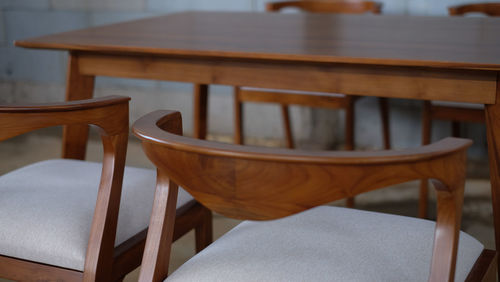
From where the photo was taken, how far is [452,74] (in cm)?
137

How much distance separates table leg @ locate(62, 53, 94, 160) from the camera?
1.74 metres

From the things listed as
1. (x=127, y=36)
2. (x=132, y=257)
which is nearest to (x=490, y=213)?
(x=127, y=36)

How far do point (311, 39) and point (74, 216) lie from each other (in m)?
0.84

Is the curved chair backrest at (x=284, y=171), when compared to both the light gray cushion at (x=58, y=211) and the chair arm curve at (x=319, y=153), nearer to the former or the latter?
the chair arm curve at (x=319, y=153)

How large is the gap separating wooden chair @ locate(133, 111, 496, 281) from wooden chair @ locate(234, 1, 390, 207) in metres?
1.21

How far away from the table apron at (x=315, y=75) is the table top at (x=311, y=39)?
30 mm

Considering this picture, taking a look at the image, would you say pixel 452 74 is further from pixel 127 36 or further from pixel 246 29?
pixel 127 36

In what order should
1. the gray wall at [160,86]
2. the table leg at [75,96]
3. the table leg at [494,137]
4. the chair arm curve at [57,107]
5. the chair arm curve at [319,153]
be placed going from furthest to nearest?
1. the gray wall at [160,86]
2. the table leg at [75,96]
3. the table leg at [494,137]
4. the chair arm curve at [57,107]
5. the chair arm curve at [319,153]

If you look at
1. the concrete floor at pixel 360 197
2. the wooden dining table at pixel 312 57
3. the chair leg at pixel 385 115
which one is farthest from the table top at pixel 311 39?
the concrete floor at pixel 360 197

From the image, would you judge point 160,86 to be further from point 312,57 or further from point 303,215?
point 303,215

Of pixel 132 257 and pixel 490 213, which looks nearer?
pixel 132 257

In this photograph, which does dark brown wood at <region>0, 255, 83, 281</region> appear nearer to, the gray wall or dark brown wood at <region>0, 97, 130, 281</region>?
dark brown wood at <region>0, 97, 130, 281</region>

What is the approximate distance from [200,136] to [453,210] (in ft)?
5.26

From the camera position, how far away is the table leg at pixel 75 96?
5.71 feet
